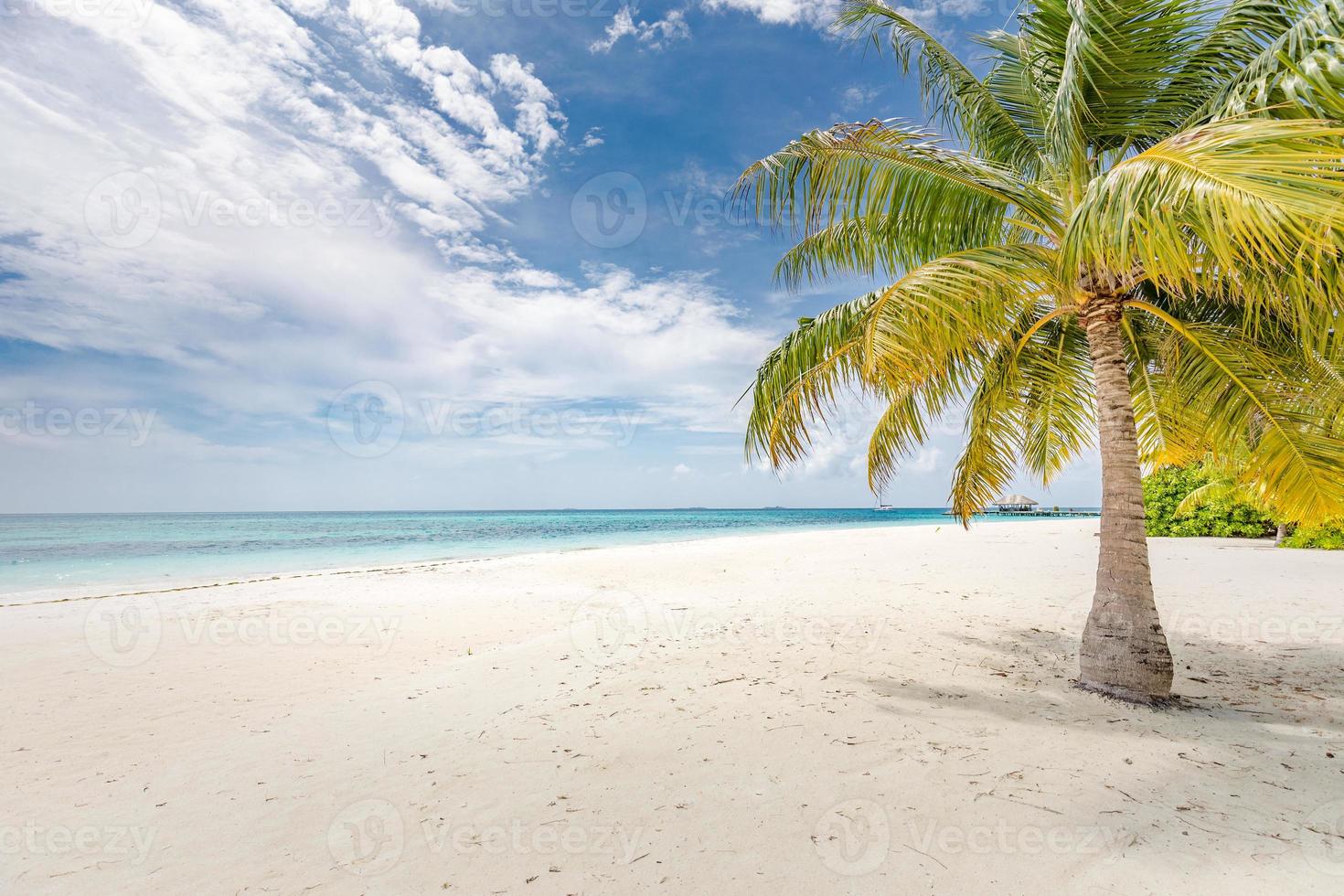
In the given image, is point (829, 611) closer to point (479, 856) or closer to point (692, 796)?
point (692, 796)

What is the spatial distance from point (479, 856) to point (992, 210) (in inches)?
246

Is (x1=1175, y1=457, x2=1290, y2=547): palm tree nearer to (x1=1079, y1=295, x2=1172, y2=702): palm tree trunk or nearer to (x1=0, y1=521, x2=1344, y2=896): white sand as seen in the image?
(x1=0, y1=521, x2=1344, y2=896): white sand

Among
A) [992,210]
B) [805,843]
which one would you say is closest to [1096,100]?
[992,210]

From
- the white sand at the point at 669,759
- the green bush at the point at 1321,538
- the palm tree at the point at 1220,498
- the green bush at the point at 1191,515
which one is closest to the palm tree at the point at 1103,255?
the white sand at the point at 669,759

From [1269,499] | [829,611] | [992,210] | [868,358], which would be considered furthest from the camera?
[829,611]

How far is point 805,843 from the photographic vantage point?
120 inches

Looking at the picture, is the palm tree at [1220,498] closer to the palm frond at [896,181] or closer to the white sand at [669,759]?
the white sand at [669,759]

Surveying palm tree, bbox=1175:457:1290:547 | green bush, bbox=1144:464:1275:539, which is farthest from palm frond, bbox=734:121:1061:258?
green bush, bbox=1144:464:1275:539

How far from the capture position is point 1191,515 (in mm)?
20688

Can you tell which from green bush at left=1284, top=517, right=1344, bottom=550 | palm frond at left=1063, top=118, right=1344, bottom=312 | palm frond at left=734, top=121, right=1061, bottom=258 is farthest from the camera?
green bush at left=1284, top=517, right=1344, bottom=550

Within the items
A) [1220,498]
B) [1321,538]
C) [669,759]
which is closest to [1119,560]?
[669,759]

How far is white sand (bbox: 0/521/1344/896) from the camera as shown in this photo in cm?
291

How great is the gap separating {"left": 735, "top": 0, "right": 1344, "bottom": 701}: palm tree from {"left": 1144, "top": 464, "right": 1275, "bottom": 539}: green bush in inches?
677

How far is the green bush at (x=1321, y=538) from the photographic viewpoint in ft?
48.5
